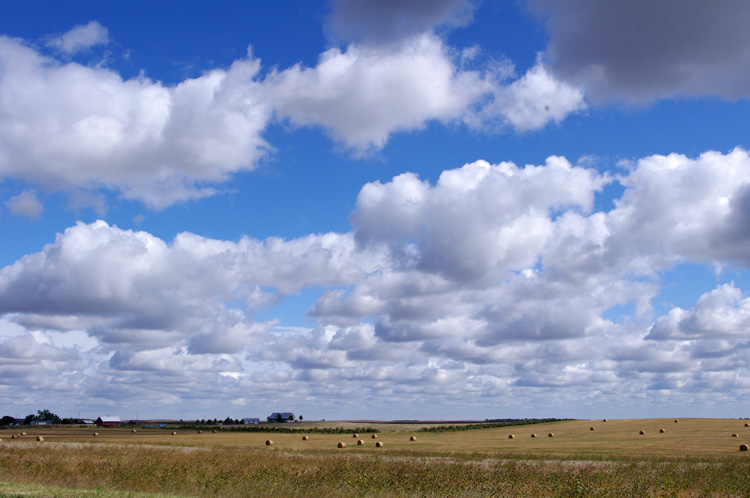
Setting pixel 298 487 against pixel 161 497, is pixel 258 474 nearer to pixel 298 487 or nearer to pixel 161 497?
pixel 298 487

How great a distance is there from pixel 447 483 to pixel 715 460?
22.2 meters

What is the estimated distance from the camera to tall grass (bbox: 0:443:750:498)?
2562 cm

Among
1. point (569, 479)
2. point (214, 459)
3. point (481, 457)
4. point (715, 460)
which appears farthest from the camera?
point (481, 457)

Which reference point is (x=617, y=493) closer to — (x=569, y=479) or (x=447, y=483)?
(x=569, y=479)

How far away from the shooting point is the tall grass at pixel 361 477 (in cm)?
2562

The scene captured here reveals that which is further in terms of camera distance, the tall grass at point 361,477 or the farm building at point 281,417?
the farm building at point 281,417

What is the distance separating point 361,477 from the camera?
28.1m

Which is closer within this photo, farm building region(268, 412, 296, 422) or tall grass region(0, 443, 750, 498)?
tall grass region(0, 443, 750, 498)

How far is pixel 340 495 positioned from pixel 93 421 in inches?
7805

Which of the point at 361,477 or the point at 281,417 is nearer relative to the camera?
the point at 361,477

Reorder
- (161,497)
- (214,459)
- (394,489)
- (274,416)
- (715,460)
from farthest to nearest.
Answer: (274,416)
(715,460)
(214,459)
(394,489)
(161,497)

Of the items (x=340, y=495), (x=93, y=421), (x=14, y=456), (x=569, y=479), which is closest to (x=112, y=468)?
(x=14, y=456)

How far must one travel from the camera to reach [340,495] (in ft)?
80.4

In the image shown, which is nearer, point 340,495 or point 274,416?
point 340,495
